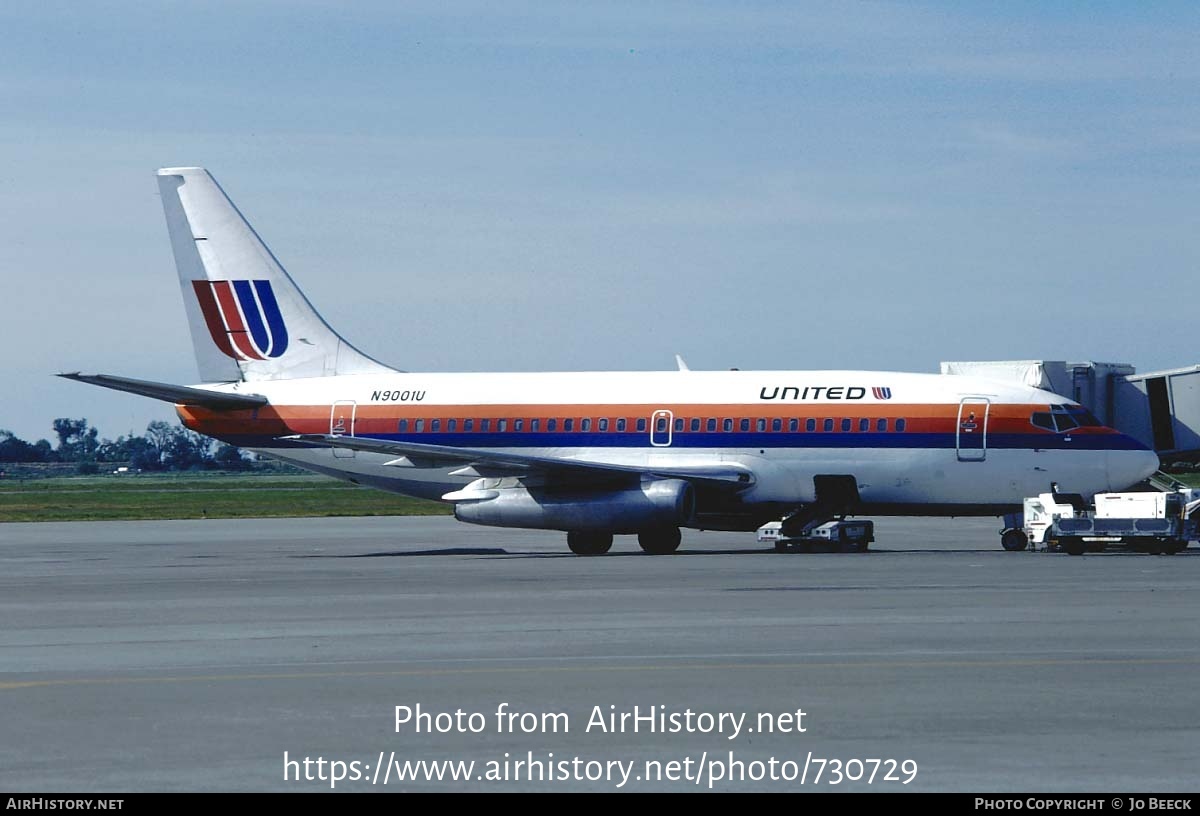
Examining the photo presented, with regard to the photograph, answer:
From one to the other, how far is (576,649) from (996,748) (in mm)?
7245

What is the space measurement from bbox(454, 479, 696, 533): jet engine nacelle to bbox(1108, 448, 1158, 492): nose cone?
9.68 metres

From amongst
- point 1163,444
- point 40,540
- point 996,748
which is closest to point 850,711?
point 996,748

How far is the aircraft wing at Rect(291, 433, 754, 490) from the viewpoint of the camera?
1623 inches

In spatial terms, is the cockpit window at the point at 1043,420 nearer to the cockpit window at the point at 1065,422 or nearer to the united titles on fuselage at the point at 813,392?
the cockpit window at the point at 1065,422

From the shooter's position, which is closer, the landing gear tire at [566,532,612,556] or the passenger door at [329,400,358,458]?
the landing gear tire at [566,532,612,556]

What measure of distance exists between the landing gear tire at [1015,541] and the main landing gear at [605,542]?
770cm

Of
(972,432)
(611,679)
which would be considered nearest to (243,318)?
(972,432)

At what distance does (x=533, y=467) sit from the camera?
4156cm

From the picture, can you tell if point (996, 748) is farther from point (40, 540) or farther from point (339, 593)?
point (40, 540)

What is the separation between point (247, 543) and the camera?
1892 inches

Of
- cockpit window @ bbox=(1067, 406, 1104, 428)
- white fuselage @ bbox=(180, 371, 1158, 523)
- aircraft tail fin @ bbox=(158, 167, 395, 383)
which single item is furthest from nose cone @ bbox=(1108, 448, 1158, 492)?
aircraft tail fin @ bbox=(158, 167, 395, 383)

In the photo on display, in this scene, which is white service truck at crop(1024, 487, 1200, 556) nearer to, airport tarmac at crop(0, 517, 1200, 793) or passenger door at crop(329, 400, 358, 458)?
airport tarmac at crop(0, 517, 1200, 793)

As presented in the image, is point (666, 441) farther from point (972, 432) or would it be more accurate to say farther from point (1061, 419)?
point (1061, 419)

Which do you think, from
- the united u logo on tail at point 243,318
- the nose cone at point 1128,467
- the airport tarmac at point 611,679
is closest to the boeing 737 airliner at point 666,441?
the nose cone at point 1128,467
